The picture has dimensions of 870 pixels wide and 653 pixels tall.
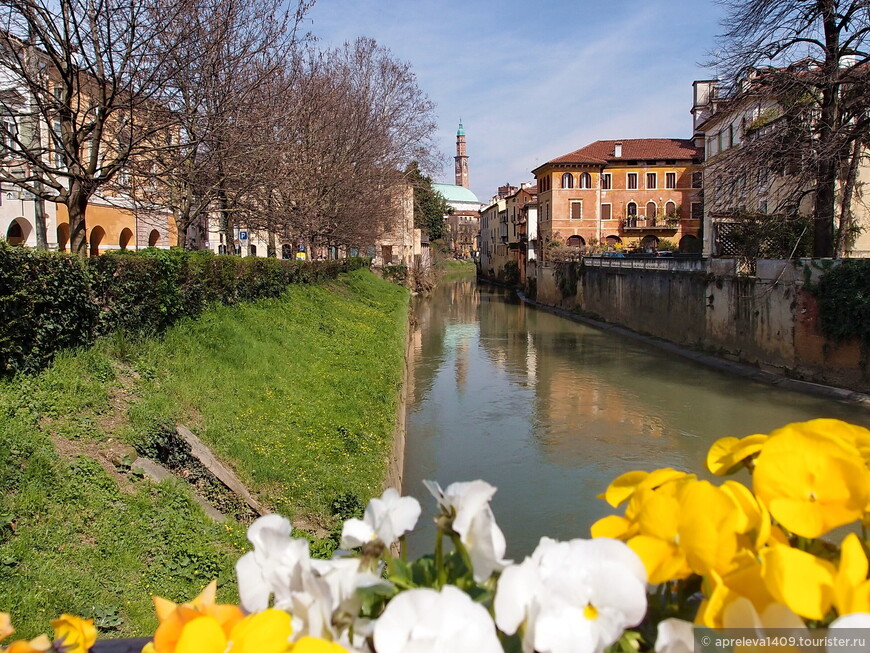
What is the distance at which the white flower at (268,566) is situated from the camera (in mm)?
1201

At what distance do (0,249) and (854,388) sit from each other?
55.2 feet

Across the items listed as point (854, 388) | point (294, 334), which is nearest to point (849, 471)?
point (294, 334)

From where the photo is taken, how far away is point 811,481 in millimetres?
1138

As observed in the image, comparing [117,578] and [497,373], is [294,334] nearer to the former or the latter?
[497,373]

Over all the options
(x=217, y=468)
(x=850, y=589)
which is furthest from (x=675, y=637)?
(x=217, y=468)

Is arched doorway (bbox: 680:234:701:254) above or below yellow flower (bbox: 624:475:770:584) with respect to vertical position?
above

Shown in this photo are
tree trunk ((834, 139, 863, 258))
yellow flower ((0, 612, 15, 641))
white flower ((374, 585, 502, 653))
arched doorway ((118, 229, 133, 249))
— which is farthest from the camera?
arched doorway ((118, 229, 133, 249))

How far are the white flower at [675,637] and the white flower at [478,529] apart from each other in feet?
0.88

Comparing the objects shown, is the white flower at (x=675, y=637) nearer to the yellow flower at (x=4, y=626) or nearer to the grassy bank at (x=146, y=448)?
the yellow flower at (x=4, y=626)

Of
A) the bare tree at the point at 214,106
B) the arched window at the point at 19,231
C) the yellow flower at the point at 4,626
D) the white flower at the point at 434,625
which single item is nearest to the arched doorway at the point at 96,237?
the arched window at the point at 19,231

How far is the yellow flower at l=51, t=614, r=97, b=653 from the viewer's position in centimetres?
127

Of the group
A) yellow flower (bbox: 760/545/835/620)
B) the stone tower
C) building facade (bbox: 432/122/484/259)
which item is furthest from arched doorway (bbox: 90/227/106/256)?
the stone tower

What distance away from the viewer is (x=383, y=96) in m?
31.1

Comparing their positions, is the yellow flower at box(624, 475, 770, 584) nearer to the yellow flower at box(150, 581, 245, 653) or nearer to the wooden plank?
the yellow flower at box(150, 581, 245, 653)
